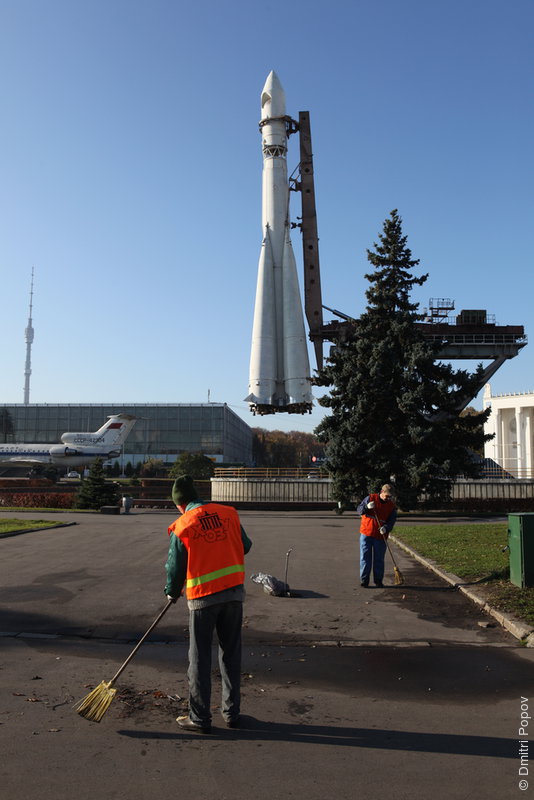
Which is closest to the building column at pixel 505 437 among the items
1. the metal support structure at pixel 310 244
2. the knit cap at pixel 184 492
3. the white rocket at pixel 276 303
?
the metal support structure at pixel 310 244

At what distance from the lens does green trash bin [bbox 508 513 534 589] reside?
29.7 feet

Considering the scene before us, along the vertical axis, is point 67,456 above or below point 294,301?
below

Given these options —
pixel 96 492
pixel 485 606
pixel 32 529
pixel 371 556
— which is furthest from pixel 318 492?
pixel 485 606

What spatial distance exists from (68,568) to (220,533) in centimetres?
837

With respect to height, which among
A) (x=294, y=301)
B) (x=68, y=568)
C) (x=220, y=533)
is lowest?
(x=68, y=568)

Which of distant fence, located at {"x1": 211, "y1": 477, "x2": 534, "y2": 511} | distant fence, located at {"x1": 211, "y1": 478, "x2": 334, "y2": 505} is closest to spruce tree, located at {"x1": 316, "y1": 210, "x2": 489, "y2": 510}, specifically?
distant fence, located at {"x1": 211, "y1": 477, "x2": 534, "y2": 511}

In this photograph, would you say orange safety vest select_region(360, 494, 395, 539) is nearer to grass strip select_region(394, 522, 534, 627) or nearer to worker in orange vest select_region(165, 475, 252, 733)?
grass strip select_region(394, 522, 534, 627)

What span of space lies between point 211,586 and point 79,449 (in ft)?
212

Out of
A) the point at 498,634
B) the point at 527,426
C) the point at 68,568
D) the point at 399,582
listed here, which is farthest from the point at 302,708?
the point at 527,426

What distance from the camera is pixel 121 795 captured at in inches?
139

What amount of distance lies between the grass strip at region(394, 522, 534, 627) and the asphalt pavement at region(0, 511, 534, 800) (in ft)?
1.51

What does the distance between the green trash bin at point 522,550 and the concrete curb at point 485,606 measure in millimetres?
596

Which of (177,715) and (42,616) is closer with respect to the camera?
(177,715)

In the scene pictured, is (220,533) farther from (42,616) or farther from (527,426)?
(527,426)
